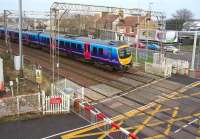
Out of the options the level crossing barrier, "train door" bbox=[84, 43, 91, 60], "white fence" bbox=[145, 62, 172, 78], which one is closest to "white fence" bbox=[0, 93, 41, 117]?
the level crossing barrier

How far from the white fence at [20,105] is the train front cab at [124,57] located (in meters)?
11.2

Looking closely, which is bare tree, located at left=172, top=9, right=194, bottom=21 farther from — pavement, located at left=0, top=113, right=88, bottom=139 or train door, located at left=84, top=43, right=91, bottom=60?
pavement, located at left=0, top=113, right=88, bottom=139

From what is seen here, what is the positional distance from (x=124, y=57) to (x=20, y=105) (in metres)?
12.5

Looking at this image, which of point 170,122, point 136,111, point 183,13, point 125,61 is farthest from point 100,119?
point 183,13

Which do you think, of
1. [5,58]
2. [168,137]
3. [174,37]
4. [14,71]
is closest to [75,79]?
[14,71]

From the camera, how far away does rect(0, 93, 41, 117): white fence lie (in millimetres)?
14281

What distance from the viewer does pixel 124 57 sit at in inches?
985

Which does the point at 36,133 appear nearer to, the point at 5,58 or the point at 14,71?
the point at 14,71

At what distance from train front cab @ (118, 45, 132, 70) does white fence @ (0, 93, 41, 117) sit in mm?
11169

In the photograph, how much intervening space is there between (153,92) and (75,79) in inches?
257

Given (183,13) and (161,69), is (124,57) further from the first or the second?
(183,13)

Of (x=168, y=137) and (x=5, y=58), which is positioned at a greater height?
(x=5, y=58)

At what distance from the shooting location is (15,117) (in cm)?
1439

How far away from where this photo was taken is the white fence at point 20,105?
1428cm
